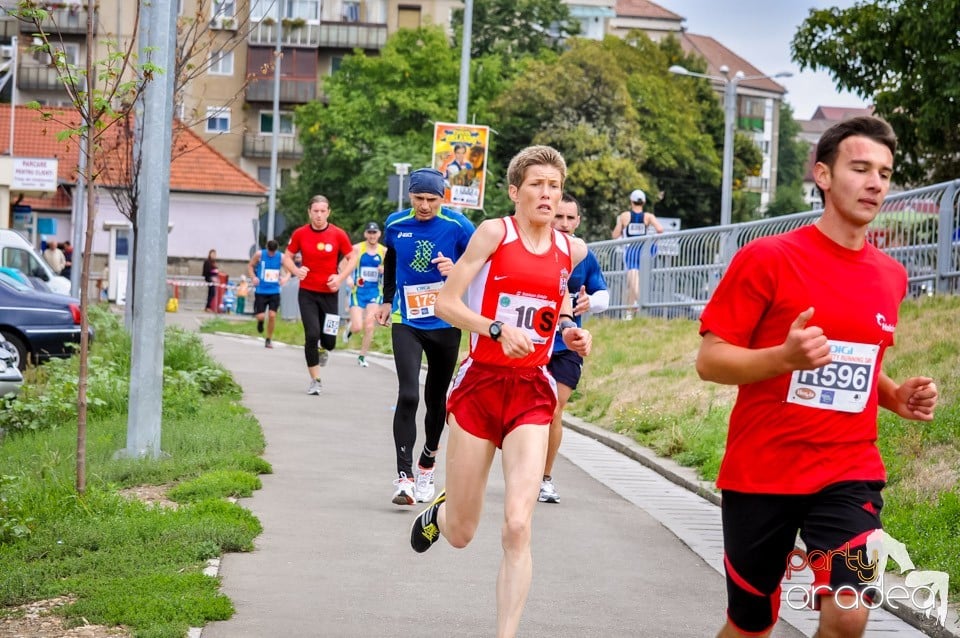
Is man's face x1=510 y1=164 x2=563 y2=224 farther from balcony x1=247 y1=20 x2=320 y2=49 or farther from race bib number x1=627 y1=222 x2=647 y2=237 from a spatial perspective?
balcony x1=247 y1=20 x2=320 y2=49

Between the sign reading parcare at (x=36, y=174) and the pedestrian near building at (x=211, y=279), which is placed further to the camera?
the pedestrian near building at (x=211, y=279)

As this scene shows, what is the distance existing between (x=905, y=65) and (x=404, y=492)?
1808 cm

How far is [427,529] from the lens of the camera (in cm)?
738

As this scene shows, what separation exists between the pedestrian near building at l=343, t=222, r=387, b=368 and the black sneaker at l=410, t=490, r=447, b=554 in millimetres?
16438

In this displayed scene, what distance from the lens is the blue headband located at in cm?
1073

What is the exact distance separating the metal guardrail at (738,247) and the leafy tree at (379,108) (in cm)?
4163

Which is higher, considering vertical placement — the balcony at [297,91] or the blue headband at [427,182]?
the balcony at [297,91]

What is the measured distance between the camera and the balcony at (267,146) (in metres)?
90.2

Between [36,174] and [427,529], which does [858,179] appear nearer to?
[427,529]

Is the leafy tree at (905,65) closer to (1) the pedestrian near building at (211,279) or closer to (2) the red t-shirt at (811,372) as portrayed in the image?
(2) the red t-shirt at (811,372)

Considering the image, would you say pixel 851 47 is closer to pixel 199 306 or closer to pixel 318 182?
pixel 199 306

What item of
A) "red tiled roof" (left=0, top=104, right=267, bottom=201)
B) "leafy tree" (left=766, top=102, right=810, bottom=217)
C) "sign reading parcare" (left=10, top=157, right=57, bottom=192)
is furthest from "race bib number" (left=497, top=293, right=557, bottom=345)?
"leafy tree" (left=766, top=102, right=810, bottom=217)

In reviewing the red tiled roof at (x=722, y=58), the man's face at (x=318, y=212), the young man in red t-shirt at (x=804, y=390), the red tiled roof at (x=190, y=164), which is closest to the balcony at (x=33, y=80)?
the red tiled roof at (x=190, y=164)

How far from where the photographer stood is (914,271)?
1752 cm
